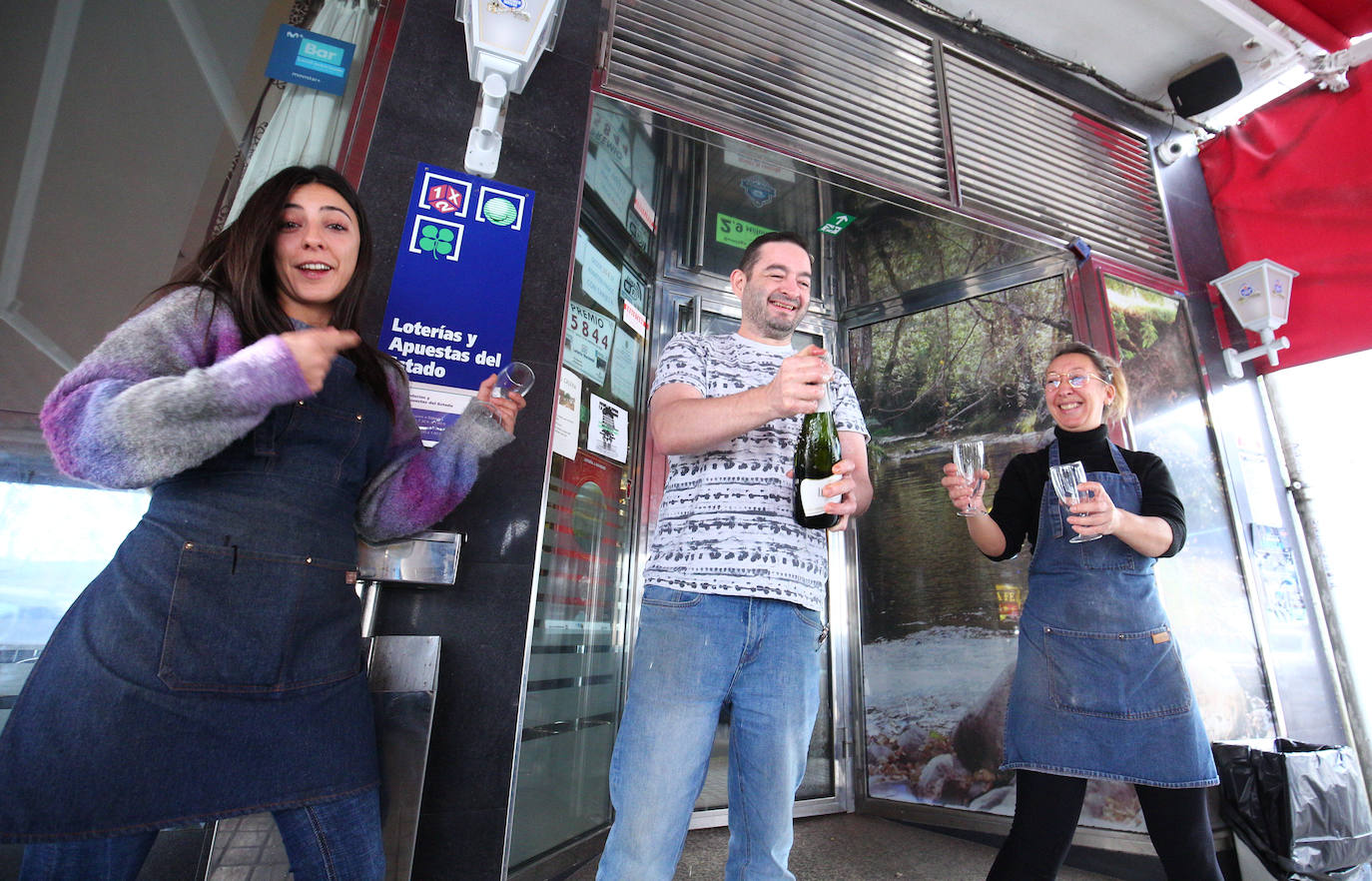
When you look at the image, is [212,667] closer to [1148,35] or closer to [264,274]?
[264,274]

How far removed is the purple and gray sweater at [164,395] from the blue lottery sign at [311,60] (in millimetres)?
1219

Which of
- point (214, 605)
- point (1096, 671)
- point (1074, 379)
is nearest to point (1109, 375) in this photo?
point (1074, 379)

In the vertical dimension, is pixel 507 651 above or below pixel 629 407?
below

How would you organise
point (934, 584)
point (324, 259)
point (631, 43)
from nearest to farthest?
point (324, 259)
point (631, 43)
point (934, 584)

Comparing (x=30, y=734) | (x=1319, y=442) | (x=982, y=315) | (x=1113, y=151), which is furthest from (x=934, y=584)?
(x=30, y=734)

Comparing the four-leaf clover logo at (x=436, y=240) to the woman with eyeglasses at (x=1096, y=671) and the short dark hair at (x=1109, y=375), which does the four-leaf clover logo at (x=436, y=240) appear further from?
the short dark hair at (x=1109, y=375)

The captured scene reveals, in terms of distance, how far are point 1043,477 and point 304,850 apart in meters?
1.81

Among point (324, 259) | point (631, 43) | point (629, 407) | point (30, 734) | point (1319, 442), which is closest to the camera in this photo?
point (30, 734)

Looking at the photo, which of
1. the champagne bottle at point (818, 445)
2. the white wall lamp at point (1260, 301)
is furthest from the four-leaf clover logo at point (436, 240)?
the white wall lamp at point (1260, 301)

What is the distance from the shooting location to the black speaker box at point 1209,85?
133 inches

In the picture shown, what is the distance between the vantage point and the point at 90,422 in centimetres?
83

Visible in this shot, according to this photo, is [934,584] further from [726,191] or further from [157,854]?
[157,854]

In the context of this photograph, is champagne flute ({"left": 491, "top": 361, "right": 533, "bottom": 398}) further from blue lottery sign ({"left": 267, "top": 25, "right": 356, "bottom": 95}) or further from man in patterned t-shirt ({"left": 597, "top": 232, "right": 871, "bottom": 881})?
blue lottery sign ({"left": 267, "top": 25, "right": 356, "bottom": 95})

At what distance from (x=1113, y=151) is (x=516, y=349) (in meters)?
3.21
